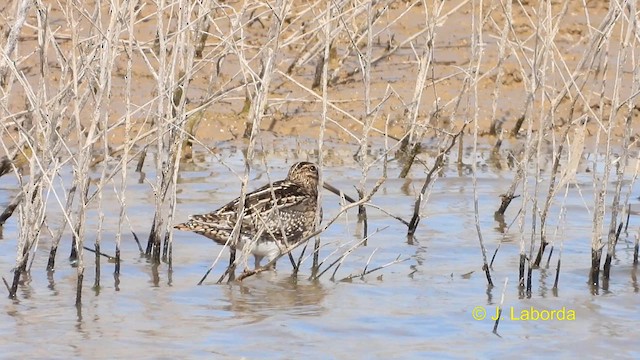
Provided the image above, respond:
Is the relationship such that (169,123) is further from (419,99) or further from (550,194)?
(419,99)

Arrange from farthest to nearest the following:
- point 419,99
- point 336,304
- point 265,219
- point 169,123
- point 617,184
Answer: point 419,99
point 265,219
point 336,304
point 617,184
point 169,123

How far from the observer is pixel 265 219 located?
7.91m

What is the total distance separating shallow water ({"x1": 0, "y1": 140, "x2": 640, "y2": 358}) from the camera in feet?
21.3

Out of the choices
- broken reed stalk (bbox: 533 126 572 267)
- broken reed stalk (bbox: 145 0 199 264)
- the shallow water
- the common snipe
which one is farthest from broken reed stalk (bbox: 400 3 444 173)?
broken reed stalk (bbox: 145 0 199 264)

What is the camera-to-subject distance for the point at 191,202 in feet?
32.3

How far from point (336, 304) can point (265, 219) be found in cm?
87

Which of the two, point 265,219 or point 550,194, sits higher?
point 550,194

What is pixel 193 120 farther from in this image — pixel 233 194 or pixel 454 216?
pixel 454 216

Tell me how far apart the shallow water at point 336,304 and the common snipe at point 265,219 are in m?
0.20

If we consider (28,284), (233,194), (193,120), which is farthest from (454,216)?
(28,284)

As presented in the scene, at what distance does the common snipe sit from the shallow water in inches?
7.8

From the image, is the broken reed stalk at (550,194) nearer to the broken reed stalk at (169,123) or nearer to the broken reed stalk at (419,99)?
Answer: the broken reed stalk at (419,99)

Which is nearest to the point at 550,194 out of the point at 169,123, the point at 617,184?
the point at 617,184

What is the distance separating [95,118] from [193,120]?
4.42 metres
